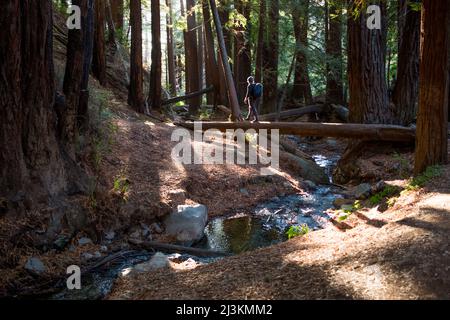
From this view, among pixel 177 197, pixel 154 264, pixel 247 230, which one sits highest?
pixel 177 197

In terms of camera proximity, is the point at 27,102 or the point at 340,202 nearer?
the point at 27,102

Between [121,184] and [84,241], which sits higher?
[121,184]

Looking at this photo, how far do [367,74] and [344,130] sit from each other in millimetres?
1893

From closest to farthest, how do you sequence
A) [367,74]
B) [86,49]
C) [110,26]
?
[86,49]
[367,74]
[110,26]

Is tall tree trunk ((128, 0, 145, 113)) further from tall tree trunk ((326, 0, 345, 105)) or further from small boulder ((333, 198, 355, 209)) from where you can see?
tall tree trunk ((326, 0, 345, 105))

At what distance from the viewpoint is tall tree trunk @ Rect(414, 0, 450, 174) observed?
270 inches

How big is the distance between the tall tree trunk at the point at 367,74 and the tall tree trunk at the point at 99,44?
7712 millimetres

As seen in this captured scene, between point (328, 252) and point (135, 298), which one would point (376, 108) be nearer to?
point (328, 252)

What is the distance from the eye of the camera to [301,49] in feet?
54.5

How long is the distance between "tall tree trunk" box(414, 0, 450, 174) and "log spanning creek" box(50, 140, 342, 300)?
2.42 meters

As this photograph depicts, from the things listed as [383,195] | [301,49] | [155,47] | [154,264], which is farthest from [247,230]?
[301,49]

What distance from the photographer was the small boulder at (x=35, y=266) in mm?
5453

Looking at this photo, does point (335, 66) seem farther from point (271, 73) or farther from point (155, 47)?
point (155, 47)
